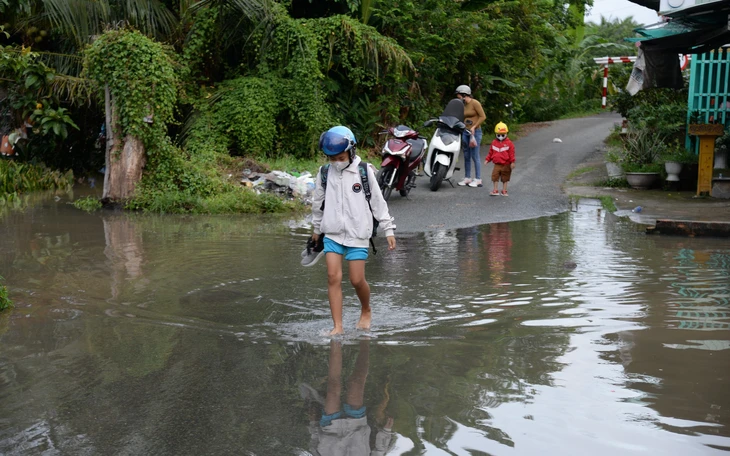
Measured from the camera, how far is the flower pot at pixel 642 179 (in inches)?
572

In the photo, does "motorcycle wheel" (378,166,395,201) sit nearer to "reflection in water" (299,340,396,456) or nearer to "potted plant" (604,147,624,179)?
"potted plant" (604,147,624,179)

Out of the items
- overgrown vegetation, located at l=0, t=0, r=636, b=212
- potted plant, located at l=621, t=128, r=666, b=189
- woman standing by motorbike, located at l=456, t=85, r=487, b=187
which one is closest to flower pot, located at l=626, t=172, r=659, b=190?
potted plant, located at l=621, t=128, r=666, b=189

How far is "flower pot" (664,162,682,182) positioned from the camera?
1422 cm

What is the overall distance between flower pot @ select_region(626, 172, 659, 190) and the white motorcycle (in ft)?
10.3

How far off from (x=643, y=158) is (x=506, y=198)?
10.1ft

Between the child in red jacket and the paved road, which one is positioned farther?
the child in red jacket

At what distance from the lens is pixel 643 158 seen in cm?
1520

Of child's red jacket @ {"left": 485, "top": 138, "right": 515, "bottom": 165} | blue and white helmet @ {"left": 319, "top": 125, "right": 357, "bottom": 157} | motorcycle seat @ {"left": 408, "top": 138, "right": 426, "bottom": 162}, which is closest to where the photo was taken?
blue and white helmet @ {"left": 319, "top": 125, "right": 357, "bottom": 157}

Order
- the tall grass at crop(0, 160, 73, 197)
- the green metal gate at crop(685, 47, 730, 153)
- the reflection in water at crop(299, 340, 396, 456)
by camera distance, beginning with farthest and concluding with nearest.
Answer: the green metal gate at crop(685, 47, 730, 153) → the tall grass at crop(0, 160, 73, 197) → the reflection in water at crop(299, 340, 396, 456)

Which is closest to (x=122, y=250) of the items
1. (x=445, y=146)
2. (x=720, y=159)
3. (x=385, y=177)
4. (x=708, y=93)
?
(x=385, y=177)

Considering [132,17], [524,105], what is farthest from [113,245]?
[524,105]

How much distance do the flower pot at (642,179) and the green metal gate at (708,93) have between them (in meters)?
2.04

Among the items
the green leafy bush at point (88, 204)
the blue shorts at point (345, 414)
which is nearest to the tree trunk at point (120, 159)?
the green leafy bush at point (88, 204)

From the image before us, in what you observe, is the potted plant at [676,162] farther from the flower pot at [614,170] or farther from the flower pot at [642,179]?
the flower pot at [614,170]
